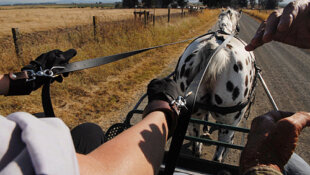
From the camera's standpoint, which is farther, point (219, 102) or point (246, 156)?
point (219, 102)

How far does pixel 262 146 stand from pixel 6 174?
78 cm

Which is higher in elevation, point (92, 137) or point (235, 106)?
point (235, 106)

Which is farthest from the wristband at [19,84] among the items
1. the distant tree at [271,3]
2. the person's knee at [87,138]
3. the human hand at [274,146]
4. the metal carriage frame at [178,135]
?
the distant tree at [271,3]

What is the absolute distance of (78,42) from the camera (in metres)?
7.40

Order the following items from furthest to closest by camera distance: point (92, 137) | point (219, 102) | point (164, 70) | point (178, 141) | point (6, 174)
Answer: point (164, 70), point (219, 102), point (92, 137), point (178, 141), point (6, 174)

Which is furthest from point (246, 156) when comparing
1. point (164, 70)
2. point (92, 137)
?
point (164, 70)

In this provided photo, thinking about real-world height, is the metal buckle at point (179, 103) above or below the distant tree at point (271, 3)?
below

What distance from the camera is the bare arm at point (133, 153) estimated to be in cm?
67

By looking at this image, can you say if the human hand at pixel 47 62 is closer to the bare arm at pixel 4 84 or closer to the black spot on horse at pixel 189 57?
the bare arm at pixel 4 84

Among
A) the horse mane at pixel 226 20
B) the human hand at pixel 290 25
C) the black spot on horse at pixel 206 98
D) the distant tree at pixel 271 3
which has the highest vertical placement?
the distant tree at pixel 271 3

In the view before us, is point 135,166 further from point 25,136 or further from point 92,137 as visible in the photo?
point 92,137

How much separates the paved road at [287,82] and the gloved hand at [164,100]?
10.3ft

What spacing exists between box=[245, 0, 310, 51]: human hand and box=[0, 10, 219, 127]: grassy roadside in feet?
10.6

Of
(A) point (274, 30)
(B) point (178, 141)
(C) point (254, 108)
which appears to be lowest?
(C) point (254, 108)
